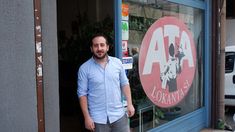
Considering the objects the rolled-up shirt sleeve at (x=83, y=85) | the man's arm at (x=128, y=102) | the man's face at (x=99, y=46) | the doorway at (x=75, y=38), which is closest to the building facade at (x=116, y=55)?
the doorway at (x=75, y=38)

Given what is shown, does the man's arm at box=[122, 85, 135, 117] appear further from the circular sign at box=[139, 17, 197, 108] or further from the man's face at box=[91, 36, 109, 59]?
the circular sign at box=[139, 17, 197, 108]

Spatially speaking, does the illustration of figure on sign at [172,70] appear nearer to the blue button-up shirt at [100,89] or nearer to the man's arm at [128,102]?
the man's arm at [128,102]

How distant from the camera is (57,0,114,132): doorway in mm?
5125

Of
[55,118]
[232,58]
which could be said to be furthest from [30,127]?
[232,58]

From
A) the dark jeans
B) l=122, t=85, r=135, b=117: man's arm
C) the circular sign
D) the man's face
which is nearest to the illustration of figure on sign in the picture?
the circular sign

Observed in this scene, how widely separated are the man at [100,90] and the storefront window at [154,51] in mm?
1133

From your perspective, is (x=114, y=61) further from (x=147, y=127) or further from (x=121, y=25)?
(x=147, y=127)

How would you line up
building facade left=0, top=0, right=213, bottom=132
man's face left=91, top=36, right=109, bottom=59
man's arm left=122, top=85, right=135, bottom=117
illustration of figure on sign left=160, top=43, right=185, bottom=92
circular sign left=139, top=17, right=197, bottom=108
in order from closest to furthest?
building facade left=0, top=0, right=213, bottom=132
man's face left=91, top=36, right=109, bottom=59
man's arm left=122, top=85, right=135, bottom=117
circular sign left=139, top=17, right=197, bottom=108
illustration of figure on sign left=160, top=43, right=185, bottom=92

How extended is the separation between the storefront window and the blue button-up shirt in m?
1.15

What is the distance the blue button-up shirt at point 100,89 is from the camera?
152 inches

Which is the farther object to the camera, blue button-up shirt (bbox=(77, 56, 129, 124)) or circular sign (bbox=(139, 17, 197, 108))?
circular sign (bbox=(139, 17, 197, 108))

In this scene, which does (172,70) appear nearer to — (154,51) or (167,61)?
(167,61)

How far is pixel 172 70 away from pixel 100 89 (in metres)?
2.41

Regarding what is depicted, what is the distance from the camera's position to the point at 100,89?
152 inches
